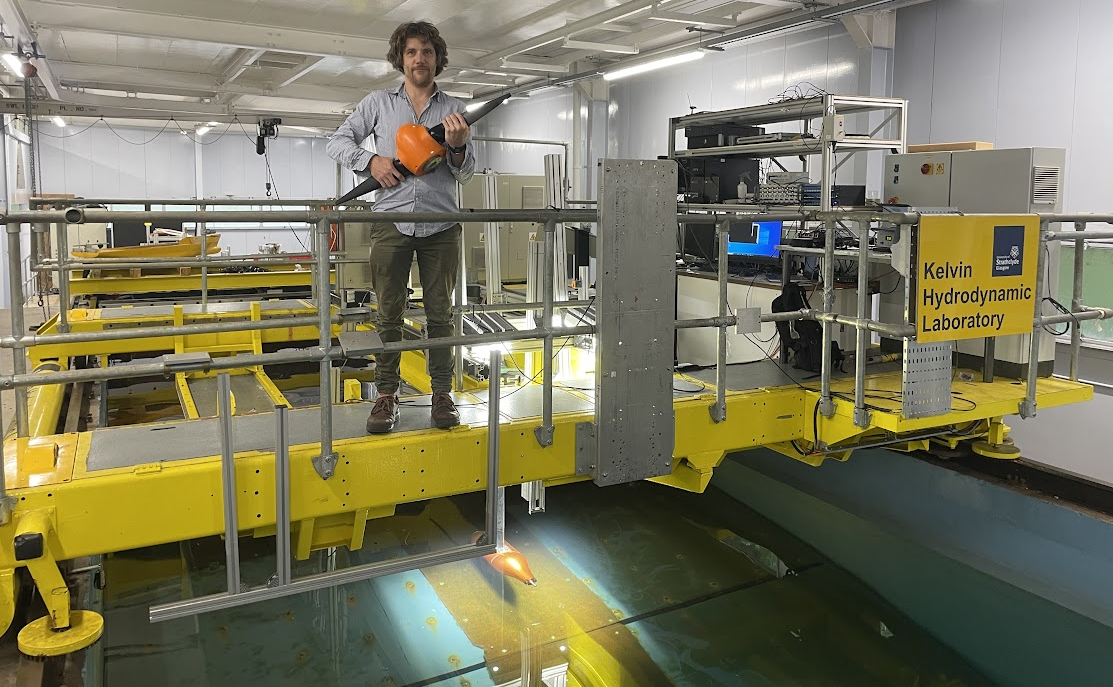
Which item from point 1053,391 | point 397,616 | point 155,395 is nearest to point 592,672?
point 397,616

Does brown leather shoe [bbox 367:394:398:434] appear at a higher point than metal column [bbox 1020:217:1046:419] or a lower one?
lower

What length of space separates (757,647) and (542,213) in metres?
3.63

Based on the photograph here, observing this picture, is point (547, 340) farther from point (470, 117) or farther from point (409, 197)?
point (470, 117)

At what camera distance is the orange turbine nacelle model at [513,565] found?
6441 millimetres

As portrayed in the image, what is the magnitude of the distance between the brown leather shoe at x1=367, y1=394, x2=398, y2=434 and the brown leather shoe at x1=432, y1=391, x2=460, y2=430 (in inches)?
6.8

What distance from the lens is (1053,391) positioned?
14.7 ft

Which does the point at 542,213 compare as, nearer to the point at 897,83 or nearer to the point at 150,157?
the point at 897,83

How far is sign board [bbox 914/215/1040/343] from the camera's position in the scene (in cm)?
369

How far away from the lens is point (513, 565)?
664cm

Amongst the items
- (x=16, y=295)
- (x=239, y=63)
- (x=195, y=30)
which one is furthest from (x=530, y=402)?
(x=239, y=63)

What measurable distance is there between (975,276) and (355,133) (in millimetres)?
2857

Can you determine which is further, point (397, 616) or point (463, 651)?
point (397, 616)

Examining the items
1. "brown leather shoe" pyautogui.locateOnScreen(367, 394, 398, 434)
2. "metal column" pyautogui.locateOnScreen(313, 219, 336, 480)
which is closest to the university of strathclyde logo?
"brown leather shoe" pyautogui.locateOnScreen(367, 394, 398, 434)

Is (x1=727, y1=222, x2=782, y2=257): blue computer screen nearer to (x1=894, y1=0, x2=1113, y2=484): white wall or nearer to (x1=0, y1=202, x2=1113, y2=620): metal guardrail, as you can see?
(x1=894, y1=0, x2=1113, y2=484): white wall
